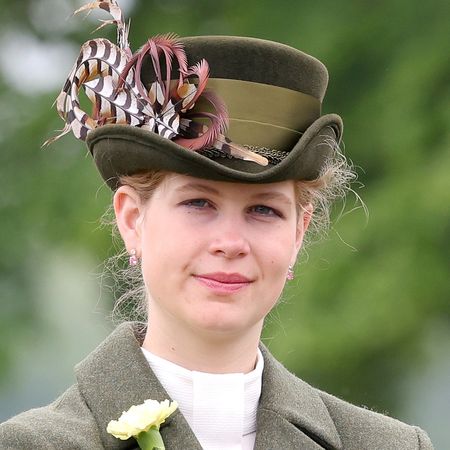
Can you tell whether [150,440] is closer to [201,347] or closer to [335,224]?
[201,347]

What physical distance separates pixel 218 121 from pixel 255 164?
0.13 metres

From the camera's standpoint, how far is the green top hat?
3.75 meters

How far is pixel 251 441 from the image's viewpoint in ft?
12.7

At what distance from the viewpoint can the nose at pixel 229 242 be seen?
3.69 m

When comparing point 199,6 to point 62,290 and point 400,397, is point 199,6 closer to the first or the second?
point 62,290

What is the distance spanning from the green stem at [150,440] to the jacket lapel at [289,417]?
346 millimetres

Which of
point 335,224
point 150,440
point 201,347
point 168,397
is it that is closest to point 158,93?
point 201,347

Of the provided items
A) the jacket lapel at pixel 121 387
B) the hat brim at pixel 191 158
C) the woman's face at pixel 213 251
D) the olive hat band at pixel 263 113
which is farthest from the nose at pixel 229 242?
the jacket lapel at pixel 121 387

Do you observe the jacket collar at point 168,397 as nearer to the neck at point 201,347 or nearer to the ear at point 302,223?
the neck at point 201,347

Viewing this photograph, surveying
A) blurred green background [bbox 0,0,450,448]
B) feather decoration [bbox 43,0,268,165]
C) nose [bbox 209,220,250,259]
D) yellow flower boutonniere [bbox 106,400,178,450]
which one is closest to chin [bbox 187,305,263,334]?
nose [bbox 209,220,250,259]

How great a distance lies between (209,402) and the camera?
3811mm

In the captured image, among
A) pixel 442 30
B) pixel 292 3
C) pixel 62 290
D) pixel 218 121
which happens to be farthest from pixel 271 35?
pixel 218 121

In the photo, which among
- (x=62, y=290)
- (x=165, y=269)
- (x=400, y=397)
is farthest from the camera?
(x=62, y=290)

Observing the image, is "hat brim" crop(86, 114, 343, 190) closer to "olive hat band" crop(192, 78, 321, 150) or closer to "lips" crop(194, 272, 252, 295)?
"olive hat band" crop(192, 78, 321, 150)
